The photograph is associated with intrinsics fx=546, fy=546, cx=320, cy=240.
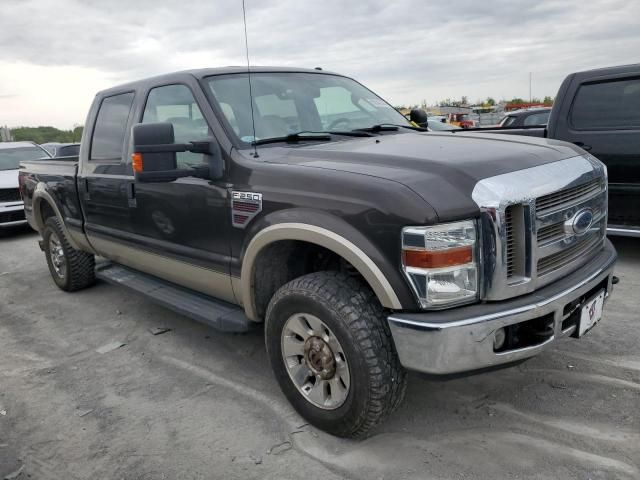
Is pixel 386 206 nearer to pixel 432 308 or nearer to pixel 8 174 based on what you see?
pixel 432 308

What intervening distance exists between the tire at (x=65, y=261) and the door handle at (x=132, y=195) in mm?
1750

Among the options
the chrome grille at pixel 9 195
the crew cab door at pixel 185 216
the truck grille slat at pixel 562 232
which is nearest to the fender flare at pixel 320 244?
the crew cab door at pixel 185 216

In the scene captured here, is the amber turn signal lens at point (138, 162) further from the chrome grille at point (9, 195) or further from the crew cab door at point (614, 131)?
the chrome grille at point (9, 195)

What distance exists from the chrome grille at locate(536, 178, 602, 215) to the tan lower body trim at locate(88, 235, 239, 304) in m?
1.79

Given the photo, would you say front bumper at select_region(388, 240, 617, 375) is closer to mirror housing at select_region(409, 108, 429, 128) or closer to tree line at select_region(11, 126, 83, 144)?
mirror housing at select_region(409, 108, 429, 128)

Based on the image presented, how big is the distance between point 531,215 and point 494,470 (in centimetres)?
115

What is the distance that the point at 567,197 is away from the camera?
267 centimetres

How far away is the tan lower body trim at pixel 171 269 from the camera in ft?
11.2

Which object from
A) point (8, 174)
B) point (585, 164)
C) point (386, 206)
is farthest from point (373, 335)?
point (8, 174)

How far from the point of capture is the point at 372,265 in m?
2.39

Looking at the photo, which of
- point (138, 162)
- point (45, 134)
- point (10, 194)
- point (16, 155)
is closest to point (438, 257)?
point (138, 162)

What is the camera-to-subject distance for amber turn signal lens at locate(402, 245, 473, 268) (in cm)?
227

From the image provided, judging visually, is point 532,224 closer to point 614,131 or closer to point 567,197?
point 567,197

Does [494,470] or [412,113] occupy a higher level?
[412,113]
